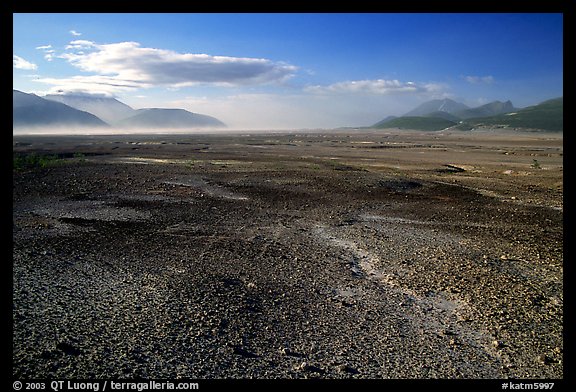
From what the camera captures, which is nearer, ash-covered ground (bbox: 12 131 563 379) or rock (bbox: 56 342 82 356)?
rock (bbox: 56 342 82 356)

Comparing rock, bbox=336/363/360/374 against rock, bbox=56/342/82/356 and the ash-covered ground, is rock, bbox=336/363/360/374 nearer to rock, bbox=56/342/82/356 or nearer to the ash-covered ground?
the ash-covered ground

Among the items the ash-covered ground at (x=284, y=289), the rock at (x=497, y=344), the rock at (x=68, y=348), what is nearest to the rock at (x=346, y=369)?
the ash-covered ground at (x=284, y=289)

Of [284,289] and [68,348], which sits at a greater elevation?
[68,348]

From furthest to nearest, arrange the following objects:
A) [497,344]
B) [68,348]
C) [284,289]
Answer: [284,289] → [497,344] → [68,348]

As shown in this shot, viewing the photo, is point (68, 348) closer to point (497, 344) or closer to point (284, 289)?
point (284, 289)

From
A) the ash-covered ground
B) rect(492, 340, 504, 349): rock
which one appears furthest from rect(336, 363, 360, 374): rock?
rect(492, 340, 504, 349): rock

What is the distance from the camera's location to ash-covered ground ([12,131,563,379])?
5598mm

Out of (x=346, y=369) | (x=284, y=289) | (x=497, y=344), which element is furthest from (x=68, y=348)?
(x=497, y=344)

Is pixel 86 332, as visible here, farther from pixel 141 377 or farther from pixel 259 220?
pixel 259 220

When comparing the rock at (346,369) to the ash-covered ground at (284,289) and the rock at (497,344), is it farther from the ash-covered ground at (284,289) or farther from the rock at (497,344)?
the rock at (497,344)

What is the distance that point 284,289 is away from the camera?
830cm

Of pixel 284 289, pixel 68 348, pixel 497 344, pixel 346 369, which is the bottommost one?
pixel 497 344

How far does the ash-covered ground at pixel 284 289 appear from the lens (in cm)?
560

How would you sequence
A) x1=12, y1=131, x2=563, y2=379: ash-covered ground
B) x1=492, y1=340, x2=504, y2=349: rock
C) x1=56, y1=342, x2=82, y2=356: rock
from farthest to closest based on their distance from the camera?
x1=492, y1=340, x2=504, y2=349: rock → x1=12, y1=131, x2=563, y2=379: ash-covered ground → x1=56, y1=342, x2=82, y2=356: rock
